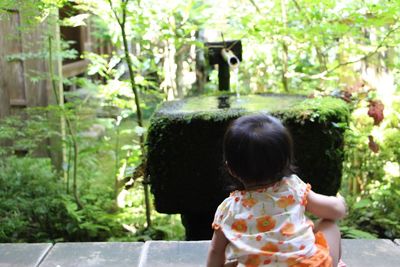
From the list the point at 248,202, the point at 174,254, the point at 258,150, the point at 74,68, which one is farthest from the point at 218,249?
the point at 74,68

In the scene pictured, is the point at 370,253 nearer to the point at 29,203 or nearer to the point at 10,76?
the point at 29,203

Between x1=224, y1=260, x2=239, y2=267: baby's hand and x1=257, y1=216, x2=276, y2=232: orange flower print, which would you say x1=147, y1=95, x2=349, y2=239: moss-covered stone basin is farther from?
x1=257, y1=216, x2=276, y2=232: orange flower print

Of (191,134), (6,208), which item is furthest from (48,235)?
(191,134)

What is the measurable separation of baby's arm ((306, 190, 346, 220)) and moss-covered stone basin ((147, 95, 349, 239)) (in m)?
0.98

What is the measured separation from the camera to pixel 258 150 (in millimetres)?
1557

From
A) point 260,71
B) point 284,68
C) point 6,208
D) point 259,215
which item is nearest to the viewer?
point 259,215

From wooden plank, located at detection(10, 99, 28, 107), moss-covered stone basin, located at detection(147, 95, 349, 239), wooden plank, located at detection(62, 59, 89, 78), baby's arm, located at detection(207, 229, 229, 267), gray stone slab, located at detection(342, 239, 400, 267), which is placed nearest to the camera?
baby's arm, located at detection(207, 229, 229, 267)

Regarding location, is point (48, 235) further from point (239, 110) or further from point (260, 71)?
point (260, 71)

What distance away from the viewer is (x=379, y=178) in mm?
3881

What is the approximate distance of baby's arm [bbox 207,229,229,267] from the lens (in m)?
1.67

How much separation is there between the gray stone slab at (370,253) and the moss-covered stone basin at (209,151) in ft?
1.12

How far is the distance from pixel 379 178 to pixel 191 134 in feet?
6.16

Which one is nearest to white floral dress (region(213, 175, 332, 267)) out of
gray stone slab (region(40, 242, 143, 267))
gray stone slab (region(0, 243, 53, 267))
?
gray stone slab (region(40, 242, 143, 267))

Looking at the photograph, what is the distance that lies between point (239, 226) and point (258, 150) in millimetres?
260
